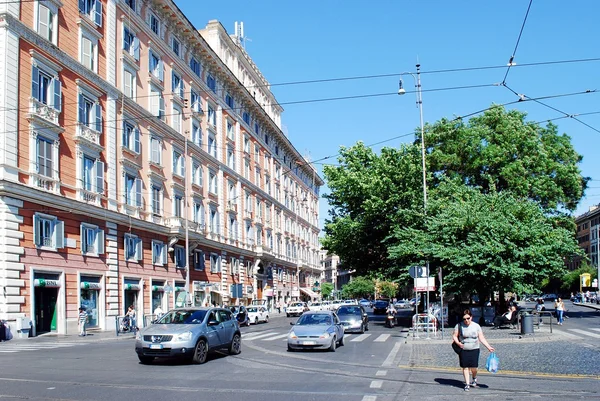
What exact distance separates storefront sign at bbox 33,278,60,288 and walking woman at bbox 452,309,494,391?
23297 millimetres

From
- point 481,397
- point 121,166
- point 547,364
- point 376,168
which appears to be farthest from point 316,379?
point 376,168

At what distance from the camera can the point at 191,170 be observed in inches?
1972

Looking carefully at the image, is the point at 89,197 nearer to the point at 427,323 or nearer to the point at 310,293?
the point at 427,323

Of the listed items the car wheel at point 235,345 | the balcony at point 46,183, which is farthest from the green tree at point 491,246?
the balcony at point 46,183

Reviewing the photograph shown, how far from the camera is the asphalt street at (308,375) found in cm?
1192

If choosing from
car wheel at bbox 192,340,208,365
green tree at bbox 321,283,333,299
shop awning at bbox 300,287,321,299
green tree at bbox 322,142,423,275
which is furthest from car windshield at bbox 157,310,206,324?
green tree at bbox 321,283,333,299

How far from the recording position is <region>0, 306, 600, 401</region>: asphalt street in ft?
39.1

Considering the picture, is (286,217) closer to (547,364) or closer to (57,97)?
(57,97)

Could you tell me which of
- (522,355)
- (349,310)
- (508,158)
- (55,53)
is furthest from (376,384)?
(508,158)

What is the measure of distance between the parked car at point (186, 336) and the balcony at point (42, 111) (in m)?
16.6

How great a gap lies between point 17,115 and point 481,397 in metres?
25.3

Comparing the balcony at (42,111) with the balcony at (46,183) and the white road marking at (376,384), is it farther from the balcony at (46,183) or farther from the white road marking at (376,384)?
the white road marking at (376,384)

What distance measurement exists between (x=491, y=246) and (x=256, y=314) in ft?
74.6

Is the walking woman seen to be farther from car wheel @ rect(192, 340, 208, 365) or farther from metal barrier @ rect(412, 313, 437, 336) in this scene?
metal barrier @ rect(412, 313, 437, 336)
